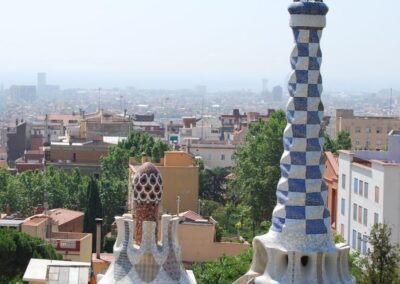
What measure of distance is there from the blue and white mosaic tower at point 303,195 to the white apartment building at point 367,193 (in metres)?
18.7

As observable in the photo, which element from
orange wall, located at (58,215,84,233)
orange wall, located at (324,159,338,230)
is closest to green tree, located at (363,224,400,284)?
orange wall, located at (324,159,338,230)

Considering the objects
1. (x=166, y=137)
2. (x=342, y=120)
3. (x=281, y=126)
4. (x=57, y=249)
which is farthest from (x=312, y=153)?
(x=166, y=137)

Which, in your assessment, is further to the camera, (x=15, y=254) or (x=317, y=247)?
(x=15, y=254)

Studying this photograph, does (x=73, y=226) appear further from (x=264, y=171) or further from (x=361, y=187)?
(x=361, y=187)

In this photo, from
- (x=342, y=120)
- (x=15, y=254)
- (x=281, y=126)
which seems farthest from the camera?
(x=342, y=120)

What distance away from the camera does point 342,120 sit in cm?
10950

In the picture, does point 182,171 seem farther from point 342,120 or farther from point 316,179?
point 342,120

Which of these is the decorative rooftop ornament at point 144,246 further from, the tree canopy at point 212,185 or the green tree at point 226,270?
the tree canopy at point 212,185

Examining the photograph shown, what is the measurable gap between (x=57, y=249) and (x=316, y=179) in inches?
877

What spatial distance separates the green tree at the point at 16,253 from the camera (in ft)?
92.1

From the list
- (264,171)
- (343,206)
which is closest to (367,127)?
(264,171)

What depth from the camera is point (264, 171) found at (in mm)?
48156

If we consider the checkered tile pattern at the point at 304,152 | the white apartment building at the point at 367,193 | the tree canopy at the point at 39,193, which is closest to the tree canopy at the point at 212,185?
the tree canopy at the point at 39,193

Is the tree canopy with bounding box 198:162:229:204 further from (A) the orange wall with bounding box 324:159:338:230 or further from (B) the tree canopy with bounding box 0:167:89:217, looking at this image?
(A) the orange wall with bounding box 324:159:338:230
